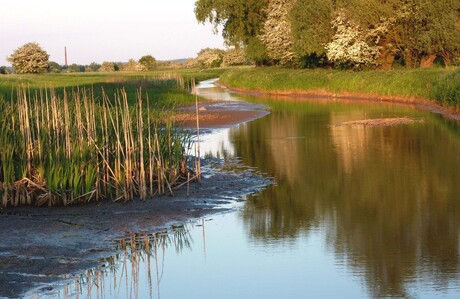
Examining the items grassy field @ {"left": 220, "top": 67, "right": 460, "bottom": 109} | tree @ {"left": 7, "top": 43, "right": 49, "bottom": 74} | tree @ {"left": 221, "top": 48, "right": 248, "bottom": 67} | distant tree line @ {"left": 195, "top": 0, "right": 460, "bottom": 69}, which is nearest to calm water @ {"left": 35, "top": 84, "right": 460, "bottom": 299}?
grassy field @ {"left": 220, "top": 67, "right": 460, "bottom": 109}

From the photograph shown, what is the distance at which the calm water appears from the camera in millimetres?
10242

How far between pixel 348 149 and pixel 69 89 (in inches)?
966

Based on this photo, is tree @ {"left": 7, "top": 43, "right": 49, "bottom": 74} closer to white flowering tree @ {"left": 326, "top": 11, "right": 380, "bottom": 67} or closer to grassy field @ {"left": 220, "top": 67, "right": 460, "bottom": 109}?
grassy field @ {"left": 220, "top": 67, "right": 460, "bottom": 109}

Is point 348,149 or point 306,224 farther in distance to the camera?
point 348,149

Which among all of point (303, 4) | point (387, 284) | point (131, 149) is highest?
point (303, 4)

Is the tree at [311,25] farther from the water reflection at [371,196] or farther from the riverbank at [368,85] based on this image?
the water reflection at [371,196]

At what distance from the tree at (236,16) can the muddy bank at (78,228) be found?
51.7 meters

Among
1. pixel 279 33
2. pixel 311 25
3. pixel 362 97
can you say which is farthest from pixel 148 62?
pixel 362 97

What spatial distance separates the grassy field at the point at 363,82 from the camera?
3572cm

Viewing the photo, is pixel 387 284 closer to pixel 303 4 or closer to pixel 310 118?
pixel 310 118

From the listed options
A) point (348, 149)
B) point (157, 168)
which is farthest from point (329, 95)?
point (157, 168)

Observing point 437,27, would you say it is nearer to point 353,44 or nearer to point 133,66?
point 353,44

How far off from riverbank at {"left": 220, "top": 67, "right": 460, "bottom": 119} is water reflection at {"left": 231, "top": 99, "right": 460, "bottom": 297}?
19.6 feet

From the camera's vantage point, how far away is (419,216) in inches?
555
